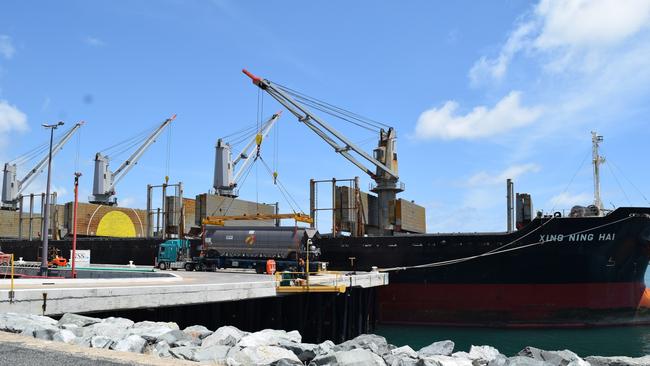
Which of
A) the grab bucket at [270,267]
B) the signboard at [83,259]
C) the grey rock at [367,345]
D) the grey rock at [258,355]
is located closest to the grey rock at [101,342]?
the grey rock at [258,355]

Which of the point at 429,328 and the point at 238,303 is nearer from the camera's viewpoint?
the point at 238,303

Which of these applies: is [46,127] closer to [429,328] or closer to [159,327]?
[159,327]

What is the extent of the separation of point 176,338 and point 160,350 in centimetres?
126

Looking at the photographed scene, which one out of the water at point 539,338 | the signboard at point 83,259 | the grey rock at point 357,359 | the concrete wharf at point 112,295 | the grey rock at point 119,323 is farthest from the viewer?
the signboard at point 83,259

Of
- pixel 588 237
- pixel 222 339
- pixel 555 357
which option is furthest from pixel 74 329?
pixel 588 237

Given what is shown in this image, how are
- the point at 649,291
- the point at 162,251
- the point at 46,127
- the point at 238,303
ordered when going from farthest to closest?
the point at 162,251 → the point at 649,291 → the point at 46,127 → the point at 238,303

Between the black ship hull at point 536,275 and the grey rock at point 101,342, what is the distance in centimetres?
2505

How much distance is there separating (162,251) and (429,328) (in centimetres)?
2021

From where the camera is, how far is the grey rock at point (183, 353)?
10.5 m

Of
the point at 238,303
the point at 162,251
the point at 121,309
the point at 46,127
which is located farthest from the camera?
the point at 162,251

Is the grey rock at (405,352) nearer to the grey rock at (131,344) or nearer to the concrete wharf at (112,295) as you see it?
the grey rock at (131,344)

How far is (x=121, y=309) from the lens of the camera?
16016 millimetres

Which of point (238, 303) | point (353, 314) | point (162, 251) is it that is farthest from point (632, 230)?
point (162, 251)

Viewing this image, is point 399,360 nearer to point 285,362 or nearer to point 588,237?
point 285,362
